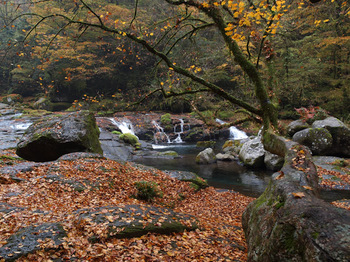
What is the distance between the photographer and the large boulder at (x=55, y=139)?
8.50 metres

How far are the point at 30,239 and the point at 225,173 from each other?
1071cm

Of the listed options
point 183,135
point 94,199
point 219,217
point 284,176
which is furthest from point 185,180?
point 183,135

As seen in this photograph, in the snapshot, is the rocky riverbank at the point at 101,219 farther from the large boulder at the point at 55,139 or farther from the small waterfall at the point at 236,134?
the small waterfall at the point at 236,134


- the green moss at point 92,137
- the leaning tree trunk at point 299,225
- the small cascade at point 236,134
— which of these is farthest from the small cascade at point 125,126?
the leaning tree trunk at point 299,225

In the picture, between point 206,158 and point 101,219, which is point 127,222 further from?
point 206,158

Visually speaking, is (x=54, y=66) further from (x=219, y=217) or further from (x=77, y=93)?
(x=219, y=217)

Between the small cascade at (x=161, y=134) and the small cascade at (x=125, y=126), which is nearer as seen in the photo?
the small cascade at (x=161, y=134)

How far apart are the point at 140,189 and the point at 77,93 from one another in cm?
2825

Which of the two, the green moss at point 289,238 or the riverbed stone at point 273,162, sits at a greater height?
the green moss at point 289,238

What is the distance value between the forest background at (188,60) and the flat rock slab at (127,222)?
3.57m

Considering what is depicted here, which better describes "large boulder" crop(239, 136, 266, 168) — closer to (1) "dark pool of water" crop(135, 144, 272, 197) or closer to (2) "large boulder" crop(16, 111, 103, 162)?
(1) "dark pool of water" crop(135, 144, 272, 197)

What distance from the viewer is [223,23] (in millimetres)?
5738

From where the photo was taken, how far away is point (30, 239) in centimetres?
316

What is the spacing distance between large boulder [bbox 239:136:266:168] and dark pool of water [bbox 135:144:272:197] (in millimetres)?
471
